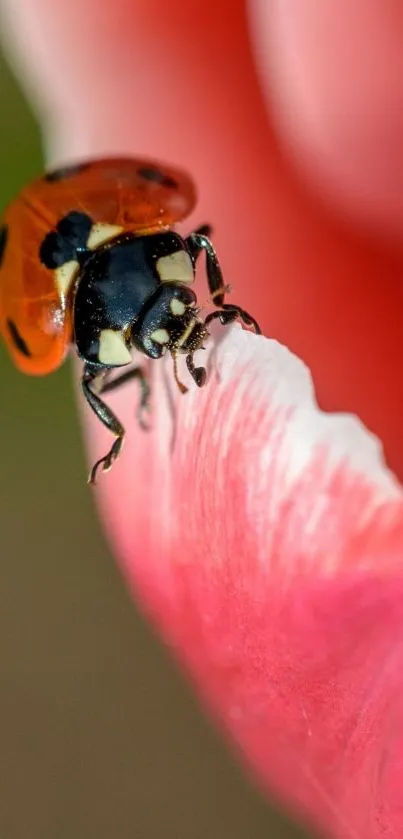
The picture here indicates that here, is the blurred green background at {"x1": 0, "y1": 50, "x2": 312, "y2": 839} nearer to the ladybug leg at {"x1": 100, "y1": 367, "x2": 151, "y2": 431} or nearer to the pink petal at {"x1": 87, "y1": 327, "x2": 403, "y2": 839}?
the ladybug leg at {"x1": 100, "y1": 367, "x2": 151, "y2": 431}

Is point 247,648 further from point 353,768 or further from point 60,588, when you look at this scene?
point 60,588

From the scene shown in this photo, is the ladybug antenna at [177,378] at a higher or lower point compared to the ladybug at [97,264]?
lower

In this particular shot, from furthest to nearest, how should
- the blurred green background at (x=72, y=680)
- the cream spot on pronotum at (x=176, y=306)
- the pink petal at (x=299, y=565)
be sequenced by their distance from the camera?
the blurred green background at (x=72, y=680) < the cream spot on pronotum at (x=176, y=306) < the pink petal at (x=299, y=565)

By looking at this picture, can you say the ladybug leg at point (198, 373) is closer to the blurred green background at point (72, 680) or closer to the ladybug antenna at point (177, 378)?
the ladybug antenna at point (177, 378)

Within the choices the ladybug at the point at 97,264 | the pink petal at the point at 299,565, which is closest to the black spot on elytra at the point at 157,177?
the ladybug at the point at 97,264

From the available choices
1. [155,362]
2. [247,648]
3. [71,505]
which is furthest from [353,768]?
[71,505]

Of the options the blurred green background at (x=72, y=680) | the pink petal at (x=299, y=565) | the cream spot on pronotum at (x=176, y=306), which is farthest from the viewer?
the blurred green background at (x=72, y=680)
